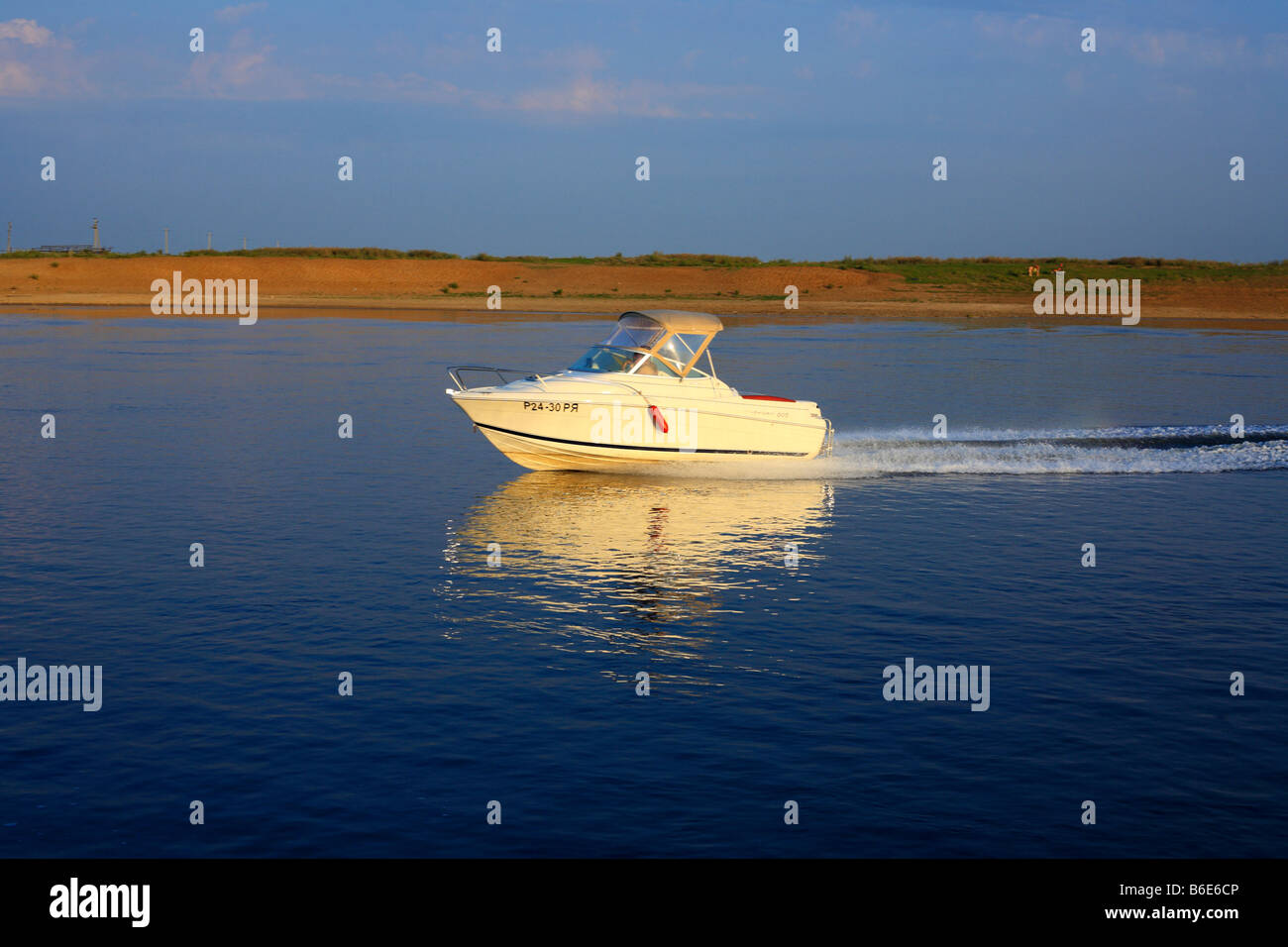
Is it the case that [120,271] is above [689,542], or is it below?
above

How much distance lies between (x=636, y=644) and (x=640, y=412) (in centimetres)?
980

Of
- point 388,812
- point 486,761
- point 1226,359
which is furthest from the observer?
point 1226,359

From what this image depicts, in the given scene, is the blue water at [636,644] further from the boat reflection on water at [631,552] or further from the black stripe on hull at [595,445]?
the black stripe on hull at [595,445]

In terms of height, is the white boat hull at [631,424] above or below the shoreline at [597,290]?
below

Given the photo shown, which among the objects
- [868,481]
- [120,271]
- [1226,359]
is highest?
[120,271]

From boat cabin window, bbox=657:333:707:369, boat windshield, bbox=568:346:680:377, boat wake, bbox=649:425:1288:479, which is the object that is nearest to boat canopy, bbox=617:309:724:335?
boat cabin window, bbox=657:333:707:369

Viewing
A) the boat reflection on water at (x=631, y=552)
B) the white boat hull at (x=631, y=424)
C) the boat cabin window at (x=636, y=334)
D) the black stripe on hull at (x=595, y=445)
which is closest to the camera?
the boat reflection on water at (x=631, y=552)

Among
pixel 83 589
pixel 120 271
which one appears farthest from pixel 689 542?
pixel 120 271

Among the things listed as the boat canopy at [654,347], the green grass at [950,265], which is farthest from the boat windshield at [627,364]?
the green grass at [950,265]

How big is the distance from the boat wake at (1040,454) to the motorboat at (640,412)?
813 mm

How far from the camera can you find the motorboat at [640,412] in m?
21.4
